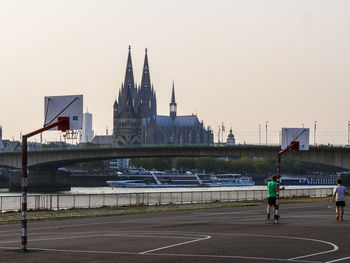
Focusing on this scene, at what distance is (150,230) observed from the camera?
30078 mm

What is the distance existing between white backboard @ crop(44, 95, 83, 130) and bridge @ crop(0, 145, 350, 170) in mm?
87728

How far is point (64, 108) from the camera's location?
2330 cm

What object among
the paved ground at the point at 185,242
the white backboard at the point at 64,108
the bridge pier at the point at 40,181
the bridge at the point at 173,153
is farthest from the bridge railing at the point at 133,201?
the bridge pier at the point at 40,181

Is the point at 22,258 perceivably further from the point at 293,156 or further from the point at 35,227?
the point at 293,156

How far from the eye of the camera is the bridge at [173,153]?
109 m

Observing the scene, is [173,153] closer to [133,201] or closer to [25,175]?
[133,201]

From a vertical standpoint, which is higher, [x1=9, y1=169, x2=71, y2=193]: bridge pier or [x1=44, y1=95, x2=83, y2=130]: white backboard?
[x1=44, y1=95, x2=83, y2=130]: white backboard

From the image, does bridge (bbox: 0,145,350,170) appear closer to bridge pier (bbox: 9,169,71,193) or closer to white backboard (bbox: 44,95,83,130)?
bridge pier (bbox: 9,169,71,193)

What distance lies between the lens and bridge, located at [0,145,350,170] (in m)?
109

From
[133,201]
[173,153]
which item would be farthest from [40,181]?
[133,201]

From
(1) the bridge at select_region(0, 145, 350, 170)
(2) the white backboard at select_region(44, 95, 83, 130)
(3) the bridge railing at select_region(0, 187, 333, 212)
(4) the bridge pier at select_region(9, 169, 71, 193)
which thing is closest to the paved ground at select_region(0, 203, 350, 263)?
(2) the white backboard at select_region(44, 95, 83, 130)

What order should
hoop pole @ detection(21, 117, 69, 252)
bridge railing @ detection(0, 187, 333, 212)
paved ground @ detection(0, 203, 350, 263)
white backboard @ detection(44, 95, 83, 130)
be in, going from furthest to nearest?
bridge railing @ detection(0, 187, 333, 212), white backboard @ detection(44, 95, 83, 130), hoop pole @ detection(21, 117, 69, 252), paved ground @ detection(0, 203, 350, 263)

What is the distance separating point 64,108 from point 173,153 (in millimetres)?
107102

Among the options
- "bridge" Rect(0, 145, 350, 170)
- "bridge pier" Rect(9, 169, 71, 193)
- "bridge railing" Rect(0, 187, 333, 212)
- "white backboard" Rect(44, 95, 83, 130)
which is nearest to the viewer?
"white backboard" Rect(44, 95, 83, 130)
